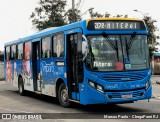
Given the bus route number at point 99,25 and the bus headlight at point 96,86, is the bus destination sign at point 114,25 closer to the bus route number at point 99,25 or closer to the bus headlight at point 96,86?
the bus route number at point 99,25

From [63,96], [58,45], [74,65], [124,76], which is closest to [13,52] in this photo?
[58,45]

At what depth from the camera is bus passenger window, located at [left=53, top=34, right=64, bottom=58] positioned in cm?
1483

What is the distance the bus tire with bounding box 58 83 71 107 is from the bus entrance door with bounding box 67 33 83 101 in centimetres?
54

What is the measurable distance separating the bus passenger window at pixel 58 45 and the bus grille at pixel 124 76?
2613mm

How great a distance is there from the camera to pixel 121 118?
39.1 ft

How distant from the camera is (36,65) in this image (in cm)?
1842

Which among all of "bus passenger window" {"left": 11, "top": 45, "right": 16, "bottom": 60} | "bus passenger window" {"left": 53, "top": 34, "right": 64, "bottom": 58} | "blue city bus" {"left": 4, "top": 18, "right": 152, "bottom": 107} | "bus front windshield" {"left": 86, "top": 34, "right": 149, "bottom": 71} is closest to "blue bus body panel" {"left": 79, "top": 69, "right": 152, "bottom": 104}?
"blue city bus" {"left": 4, "top": 18, "right": 152, "bottom": 107}

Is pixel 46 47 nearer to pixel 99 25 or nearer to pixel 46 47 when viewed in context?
pixel 46 47

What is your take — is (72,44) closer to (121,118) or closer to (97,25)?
(97,25)

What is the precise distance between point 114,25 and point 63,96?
338cm

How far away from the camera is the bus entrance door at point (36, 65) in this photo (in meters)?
18.0

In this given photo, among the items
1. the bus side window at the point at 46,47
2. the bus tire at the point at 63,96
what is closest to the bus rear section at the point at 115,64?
the bus tire at the point at 63,96

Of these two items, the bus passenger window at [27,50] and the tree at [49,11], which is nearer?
the bus passenger window at [27,50]

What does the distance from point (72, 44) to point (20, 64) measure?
778 cm
